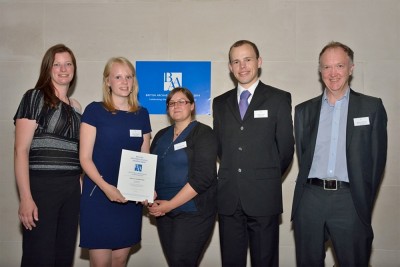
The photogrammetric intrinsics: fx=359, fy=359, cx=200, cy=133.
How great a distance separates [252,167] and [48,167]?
4.85 ft

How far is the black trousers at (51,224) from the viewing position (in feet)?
8.18

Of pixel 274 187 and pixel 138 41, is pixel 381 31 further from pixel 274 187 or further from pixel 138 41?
pixel 138 41

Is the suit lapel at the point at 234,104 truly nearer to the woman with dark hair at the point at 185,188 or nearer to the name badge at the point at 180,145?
the woman with dark hair at the point at 185,188

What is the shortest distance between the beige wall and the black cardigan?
132cm

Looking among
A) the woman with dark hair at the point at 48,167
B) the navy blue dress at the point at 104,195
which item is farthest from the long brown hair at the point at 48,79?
the navy blue dress at the point at 104,195

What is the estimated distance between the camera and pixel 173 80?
3.94 metres

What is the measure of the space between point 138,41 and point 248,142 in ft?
6.49

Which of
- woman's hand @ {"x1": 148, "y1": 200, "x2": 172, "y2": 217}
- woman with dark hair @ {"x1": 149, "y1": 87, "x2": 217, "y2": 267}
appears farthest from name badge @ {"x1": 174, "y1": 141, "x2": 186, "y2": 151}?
woman's hand @ {"x1": 148, "y1": 200, "x2": 172, "y2": 217}

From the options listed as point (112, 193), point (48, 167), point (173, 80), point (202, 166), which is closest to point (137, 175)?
point (112, 193)

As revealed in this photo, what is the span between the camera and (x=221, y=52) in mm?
3941

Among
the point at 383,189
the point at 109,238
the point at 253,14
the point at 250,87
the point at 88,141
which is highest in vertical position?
the point at 253,14

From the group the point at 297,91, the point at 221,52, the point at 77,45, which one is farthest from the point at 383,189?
the point at 77,45

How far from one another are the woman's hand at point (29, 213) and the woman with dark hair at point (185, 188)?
80 cm

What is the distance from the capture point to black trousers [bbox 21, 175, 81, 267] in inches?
98.2
